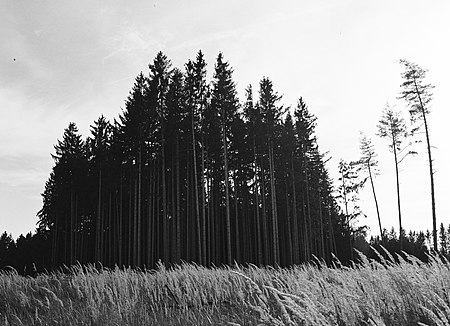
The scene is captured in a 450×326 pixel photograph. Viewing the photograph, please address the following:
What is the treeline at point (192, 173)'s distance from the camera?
105 feet

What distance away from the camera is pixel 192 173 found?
118ft

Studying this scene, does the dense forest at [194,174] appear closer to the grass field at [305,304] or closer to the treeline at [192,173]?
the treeline at [192,173]

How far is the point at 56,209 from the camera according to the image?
47.8 m

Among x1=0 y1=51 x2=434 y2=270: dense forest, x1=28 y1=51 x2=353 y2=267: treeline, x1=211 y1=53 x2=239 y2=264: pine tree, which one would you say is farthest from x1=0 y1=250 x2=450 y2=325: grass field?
x1=211 y1=53 x2=239 y2=264: pine tree

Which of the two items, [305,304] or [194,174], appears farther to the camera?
[194,174]

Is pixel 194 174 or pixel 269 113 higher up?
pixel 269 113

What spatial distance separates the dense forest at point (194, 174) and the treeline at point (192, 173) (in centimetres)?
11

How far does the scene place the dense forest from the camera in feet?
105

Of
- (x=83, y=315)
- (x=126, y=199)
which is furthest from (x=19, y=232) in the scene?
(x=83, y=315)

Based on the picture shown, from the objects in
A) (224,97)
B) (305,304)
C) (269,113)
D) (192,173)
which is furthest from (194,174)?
(305,304)

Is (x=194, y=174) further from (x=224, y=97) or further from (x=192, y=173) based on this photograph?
(x=224, y=97)

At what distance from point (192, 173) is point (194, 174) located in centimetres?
466

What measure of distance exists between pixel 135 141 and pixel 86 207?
19.2 meters

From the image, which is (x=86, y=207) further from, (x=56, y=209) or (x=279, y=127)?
(x=279, y=127)
